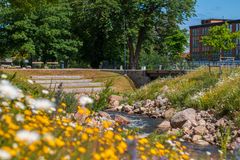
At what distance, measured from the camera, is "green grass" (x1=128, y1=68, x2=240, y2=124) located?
2216 centimetres

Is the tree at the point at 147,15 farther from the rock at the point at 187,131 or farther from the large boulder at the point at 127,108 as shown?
the rock at the point at 187,131

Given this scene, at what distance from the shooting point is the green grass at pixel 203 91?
2216 centimetres

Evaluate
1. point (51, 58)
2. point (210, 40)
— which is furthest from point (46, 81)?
point (51, 58)

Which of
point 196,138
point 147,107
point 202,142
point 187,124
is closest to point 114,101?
point 147,107

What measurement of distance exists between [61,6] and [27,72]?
1296 centimetres

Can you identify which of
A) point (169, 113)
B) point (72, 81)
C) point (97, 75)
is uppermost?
point (97, 75)

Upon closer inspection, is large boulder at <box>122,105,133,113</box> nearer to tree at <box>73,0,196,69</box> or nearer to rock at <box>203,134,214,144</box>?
rock at <box>203,134,214,144</box>

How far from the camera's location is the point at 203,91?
89.7 ft

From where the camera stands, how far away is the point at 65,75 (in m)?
45.9

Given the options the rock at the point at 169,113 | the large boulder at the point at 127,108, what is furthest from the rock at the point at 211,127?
the large boulder at the point at 127,108

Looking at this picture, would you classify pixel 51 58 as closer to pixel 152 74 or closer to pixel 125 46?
pixel 125 46

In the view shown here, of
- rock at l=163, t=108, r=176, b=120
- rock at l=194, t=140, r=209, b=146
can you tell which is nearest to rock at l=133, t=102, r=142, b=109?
rock at l=163, t=108, r=176, b=120

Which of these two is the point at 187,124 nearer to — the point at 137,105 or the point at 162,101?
the point at 162,101

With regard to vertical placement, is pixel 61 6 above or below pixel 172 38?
above
